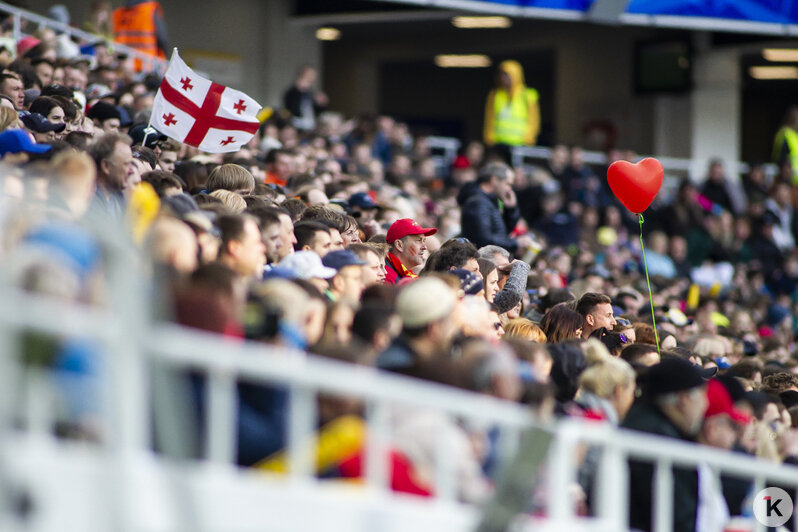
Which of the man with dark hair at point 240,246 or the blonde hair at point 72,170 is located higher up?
the blonde hair at point 72,170

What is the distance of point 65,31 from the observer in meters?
13.5

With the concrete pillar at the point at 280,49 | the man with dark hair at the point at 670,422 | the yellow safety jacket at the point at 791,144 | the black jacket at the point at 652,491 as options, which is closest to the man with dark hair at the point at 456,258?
the man with dark hair at the point at 670,422

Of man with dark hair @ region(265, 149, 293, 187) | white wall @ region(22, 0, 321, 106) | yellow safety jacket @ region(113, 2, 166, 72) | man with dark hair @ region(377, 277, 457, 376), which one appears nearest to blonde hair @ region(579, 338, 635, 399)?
man with dark hair @ region(377, 277, 457, 376)

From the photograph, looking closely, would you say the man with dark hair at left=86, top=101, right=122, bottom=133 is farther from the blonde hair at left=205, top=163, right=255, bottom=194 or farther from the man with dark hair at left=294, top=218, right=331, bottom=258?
the man with dark hair at left=294, top=218, right=331, bottom=258

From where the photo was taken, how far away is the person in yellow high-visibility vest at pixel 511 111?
1588 cm

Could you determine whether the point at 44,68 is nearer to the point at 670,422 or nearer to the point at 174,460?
the point at 670,422

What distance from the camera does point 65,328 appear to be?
3.09 metres

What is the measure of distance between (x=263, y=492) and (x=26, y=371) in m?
0.77

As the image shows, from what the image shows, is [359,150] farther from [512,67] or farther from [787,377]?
[787,377]

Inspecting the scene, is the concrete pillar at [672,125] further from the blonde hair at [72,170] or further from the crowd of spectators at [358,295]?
the blonde hair at [72,170]

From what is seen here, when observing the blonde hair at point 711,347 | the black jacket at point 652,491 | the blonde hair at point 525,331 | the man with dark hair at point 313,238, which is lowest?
the blonde hair at point 711,347

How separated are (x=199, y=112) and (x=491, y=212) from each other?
2.80 metres

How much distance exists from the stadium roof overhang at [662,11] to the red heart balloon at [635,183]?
27.8 feet

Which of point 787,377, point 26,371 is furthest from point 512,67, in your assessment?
point 26,371
